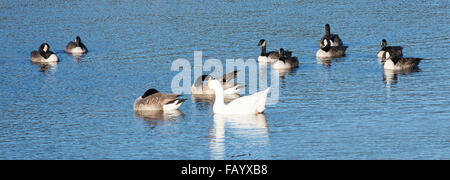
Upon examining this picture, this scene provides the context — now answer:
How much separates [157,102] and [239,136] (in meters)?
3.98

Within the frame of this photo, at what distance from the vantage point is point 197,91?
996 inches

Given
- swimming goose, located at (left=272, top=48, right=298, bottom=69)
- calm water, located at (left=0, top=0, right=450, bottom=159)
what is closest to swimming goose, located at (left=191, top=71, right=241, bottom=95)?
calm water, located at (left=0, top=0, right=450, bottom=159)

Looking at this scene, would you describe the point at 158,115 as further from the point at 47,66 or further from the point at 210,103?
the point at 47,66

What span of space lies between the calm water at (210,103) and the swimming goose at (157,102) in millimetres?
325

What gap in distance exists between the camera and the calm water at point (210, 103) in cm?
1836

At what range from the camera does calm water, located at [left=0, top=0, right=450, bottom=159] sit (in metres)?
18.4

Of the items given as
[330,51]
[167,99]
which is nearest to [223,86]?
[167,99]

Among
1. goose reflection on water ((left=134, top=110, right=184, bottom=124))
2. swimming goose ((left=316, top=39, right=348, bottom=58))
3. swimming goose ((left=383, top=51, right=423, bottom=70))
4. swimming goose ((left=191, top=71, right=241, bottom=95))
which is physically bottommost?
goose reflection on water ((left=134, top=110, right=184, bottom=124))

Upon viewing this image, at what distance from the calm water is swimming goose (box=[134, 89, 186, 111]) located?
0.32 m

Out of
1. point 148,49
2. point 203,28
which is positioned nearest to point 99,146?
point 148,49

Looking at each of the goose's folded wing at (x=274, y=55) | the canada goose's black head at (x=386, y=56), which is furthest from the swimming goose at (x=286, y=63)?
the canada goose's black head at (x=386, y=56)

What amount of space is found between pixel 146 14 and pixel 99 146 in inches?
1110

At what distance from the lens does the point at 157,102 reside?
886 inches

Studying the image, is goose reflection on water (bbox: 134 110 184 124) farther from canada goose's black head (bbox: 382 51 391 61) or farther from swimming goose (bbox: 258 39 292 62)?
canada goose's black head (bbox: 382 51 391 61)
